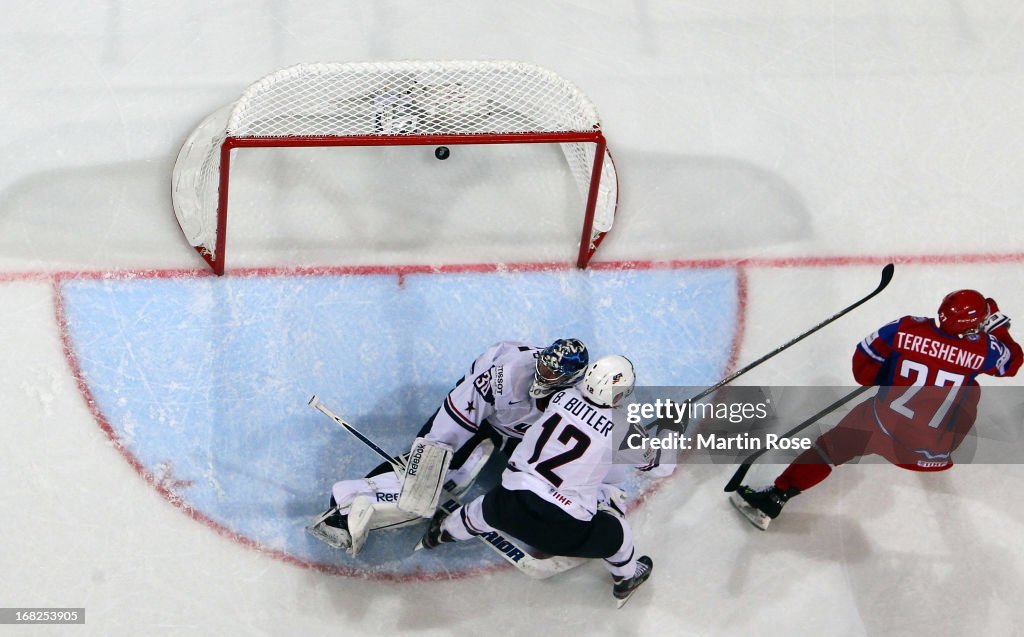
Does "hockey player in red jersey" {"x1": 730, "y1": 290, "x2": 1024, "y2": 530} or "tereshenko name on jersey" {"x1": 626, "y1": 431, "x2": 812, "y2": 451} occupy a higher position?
"hockey player in red jersey" {"x1": 730, "y1": 290, "x2": 1024, "y2": 530}

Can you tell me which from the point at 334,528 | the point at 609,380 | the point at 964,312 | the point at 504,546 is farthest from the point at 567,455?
the point at 964,312

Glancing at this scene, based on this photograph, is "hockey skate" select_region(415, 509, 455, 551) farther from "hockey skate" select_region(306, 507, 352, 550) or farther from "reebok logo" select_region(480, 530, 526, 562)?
"hockey skate" select_region(306, 507, 352, 550)

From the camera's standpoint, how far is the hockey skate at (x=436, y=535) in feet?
13.4

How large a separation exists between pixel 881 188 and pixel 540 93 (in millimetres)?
1771

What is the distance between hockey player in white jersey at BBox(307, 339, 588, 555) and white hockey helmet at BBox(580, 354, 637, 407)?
17 centimetres

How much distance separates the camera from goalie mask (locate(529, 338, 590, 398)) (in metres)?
3.70

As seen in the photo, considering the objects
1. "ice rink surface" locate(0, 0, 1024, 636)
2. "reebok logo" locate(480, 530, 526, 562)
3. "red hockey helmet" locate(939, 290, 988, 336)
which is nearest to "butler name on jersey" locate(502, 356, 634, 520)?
"reebok logo" locate(480, 530, 526, 562)

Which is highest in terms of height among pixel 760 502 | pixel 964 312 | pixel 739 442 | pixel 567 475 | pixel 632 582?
pixel 964 312

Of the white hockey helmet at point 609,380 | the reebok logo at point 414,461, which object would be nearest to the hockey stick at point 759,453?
the white hockey helmet at point 609,380

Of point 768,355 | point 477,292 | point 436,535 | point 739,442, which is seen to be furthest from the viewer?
point 477,292

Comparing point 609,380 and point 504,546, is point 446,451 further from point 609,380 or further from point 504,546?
point 609,380

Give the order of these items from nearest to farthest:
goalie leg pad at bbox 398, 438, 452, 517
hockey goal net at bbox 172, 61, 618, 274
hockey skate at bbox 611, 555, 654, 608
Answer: goalie leg pad at bbox 398, 438, 452, 517, hockey skate at bbox 611, 555, 654, 608, hockey goal net at bbox 172, 61, 618, 274

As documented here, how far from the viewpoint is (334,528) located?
13.2ft

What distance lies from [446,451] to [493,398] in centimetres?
27
